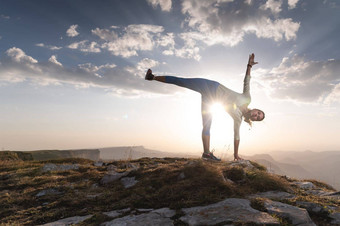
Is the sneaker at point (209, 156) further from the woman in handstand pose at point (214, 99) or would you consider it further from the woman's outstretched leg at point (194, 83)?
the woman's outstretched leg at point (194, 83)

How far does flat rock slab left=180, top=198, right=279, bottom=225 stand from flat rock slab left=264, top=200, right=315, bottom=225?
11.1 inches

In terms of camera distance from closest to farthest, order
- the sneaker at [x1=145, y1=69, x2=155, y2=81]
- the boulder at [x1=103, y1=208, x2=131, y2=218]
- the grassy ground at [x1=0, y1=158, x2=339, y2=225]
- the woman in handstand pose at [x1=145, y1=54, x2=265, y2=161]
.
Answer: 1. the boulder at [x1=103, y1=208, x2=131, y2=218]
2. the grassy ground at [x1=0, y1=158, x2=339, y2=225]
3. the woman in handstand pose at [x1=145, y1=54, x2=265, y2=161]
4. the sneaker at [x1=145, y1=69, x2=155, y2=81]

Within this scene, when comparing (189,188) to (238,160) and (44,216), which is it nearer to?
(44,216)

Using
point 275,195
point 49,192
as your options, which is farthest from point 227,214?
point 49,192

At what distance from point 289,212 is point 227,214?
1098 mm

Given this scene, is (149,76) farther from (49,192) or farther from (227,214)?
(227,214)

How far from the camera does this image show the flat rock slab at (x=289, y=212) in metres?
3.35

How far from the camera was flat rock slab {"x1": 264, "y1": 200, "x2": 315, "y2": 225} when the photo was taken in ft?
11.0

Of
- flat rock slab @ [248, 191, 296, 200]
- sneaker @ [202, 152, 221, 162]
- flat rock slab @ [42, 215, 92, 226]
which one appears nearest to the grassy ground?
flat rock slab @ [248, 191, 296, 200]

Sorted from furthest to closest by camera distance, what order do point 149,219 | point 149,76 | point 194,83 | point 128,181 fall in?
point 149,76
point 194,83
point 128,181
point 149,219

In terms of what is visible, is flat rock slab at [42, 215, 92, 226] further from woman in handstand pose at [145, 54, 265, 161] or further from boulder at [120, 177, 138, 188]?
woman in handstand pose at [145, 54, 265, 161]

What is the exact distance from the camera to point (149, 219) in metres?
3.70

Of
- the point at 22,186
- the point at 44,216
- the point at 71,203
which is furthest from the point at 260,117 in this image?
the point at 22,186

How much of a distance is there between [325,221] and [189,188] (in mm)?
2654
